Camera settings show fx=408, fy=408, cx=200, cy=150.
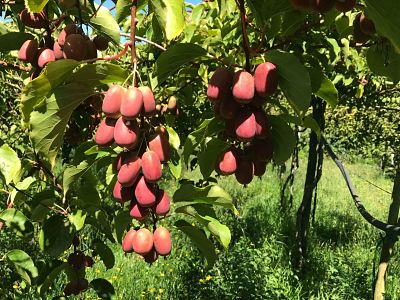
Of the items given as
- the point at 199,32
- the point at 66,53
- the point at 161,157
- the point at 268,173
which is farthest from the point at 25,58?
the point at 268,173

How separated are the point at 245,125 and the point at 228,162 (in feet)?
0.39

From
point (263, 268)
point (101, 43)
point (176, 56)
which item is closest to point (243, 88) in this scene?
point (176, 56)

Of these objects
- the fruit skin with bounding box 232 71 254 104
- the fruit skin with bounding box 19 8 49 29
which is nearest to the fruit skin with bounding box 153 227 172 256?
the fruit skin with bounding box 232 71 254 104

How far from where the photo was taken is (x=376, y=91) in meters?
3.12

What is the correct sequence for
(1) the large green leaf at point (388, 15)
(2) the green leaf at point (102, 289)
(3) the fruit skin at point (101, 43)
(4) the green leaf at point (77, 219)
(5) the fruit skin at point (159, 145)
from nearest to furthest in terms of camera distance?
(1) the large green leaf at point (388, 15) → (5) the fruit skin at point (159, 145) → (3) the fruit skin at point (101, 43) → (4) the green leaf at point (77, 219) → (2) the green leaf at point (102, 289)

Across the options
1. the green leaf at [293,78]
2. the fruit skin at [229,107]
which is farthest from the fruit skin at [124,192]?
the green leaf at [293,78]

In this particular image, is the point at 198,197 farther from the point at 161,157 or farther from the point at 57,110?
the point at 57,110

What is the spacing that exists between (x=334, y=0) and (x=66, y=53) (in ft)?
1.49

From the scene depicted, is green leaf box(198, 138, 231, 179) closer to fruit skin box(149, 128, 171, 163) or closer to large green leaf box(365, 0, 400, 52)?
fruit skin box(149, 128, 171, 163)

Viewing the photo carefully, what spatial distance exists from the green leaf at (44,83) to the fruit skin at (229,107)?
0.25 m

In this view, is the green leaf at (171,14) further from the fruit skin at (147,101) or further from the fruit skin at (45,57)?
the fruit skin at (45,57)

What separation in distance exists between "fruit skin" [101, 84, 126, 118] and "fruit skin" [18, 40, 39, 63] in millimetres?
272

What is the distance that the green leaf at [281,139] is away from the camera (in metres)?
0.74

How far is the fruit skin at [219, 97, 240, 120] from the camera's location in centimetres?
69
